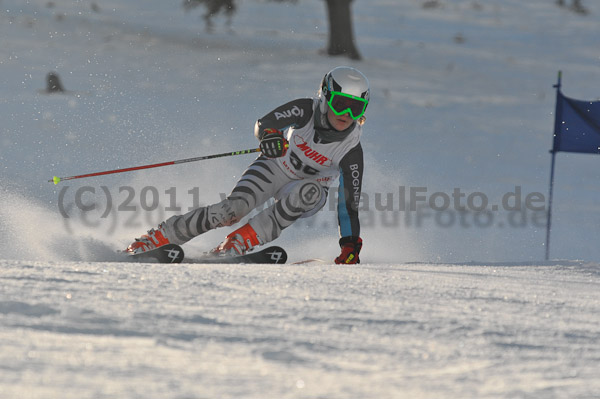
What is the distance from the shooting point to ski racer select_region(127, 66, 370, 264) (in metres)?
5.50

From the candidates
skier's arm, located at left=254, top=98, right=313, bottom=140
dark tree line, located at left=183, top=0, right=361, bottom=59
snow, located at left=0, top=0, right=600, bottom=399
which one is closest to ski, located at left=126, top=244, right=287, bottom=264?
snow, located at left=0, top=0, right=600, bottom=399

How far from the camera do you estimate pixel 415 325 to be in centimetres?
282

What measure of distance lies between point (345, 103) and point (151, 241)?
62.4 inches

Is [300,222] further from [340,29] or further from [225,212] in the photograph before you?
[340,29]

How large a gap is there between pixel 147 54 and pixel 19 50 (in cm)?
282

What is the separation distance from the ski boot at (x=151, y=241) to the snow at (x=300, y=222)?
0.19 meters

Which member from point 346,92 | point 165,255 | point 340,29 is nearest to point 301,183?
point 346,92

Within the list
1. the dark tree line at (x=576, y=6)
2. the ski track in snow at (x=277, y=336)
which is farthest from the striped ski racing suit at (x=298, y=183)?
the dark tree line at (x=576, y=6)

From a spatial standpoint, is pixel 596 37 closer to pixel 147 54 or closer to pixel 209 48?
pixel 209 48

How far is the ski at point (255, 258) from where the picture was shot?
17.8ft

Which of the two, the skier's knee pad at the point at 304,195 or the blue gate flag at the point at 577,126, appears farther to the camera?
the blue gate flag at the point at 577,126

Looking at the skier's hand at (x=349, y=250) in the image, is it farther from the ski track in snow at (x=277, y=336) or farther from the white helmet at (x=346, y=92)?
the ski track in snow at (x=277, y=336)

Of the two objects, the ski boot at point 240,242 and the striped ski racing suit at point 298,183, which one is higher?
the striped ski racing suit at point 298,183

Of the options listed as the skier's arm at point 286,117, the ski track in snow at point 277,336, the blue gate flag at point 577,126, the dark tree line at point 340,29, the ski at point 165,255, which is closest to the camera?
the ski track in snow at point 277,336
